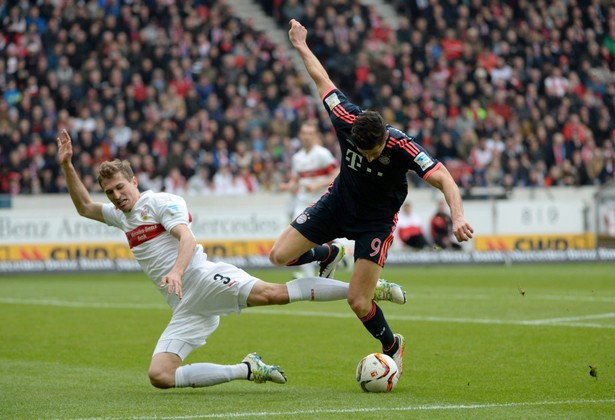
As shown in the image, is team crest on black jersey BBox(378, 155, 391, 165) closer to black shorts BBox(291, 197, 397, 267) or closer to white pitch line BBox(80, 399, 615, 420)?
black shorts BBox(291, 197, 397, 267)

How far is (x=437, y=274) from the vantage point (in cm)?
2223

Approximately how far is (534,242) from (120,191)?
1881 centimetres

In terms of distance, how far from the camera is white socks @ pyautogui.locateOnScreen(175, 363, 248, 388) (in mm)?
8227

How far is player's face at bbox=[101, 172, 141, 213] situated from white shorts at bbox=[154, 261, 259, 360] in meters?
0.73

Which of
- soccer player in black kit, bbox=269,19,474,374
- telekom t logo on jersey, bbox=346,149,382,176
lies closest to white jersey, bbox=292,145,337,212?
soccer player in black kit, bbox=269,19,474,374

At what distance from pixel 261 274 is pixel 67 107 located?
6970 millimetres

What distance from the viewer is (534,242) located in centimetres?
2572

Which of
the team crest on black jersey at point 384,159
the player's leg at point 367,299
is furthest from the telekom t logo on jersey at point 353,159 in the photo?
the player's leg at point 367,299

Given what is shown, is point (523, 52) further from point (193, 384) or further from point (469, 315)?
point (193, 384)

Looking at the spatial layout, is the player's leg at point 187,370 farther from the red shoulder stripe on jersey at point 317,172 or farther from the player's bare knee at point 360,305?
the red shoulder stripe on jersey at point 317,172

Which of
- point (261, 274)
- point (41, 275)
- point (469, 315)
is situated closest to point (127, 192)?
point (469, 315)

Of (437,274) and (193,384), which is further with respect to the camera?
(437,274)

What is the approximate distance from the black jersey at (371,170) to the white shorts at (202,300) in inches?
42.4

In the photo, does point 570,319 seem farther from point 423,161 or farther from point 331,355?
point 423,161
